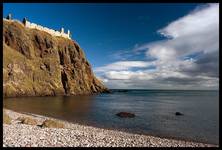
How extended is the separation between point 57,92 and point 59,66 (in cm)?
1764

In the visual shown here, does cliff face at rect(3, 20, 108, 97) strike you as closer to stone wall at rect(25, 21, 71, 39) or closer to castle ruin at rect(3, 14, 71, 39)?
castle ruin at rect(3, 14, 71, 39)

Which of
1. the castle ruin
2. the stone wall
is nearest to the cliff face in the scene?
the castle ruin

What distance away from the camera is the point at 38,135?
2020 cm

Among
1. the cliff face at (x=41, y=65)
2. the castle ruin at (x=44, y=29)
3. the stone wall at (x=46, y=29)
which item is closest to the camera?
the cliff face at (x=41, y=65)

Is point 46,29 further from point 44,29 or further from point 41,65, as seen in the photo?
point 41,65

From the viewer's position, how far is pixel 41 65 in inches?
4769

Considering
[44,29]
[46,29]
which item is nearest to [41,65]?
[44,29]

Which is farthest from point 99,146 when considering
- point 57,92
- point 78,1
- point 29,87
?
point 57,92

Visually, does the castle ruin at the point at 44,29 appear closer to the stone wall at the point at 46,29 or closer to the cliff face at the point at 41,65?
the stone wall at the point at 46,29

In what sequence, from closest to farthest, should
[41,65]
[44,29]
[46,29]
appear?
[41,65] < [44,29] < [46,29]

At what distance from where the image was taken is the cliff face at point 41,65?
103625mm

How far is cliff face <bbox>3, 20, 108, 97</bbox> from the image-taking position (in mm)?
103625

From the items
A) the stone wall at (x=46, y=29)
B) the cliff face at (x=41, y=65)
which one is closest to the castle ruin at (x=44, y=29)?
the stone wall at (x=46, y=29)

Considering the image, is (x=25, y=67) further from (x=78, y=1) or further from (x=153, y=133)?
(x=78, y=1)
